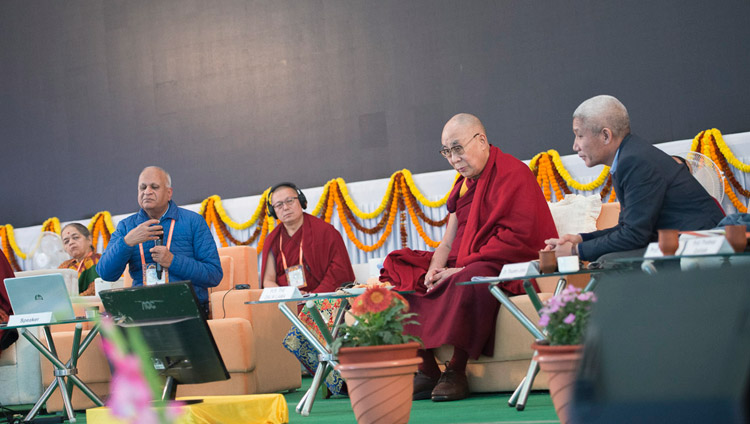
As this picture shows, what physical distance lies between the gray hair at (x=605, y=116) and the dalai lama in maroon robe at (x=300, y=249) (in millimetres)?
2388

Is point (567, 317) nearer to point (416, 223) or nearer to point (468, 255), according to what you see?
point (468, 255)

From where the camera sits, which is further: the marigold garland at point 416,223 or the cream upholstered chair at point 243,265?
the marigold garland at point 416,223

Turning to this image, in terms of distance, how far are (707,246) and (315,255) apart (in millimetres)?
3449

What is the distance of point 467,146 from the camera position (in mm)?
4262

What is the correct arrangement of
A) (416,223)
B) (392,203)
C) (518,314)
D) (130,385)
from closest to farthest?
(130,385)
(518,314)
(416,223)
(392,203)

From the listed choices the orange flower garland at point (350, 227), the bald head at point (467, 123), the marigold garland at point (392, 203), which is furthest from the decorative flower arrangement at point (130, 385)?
the orange flower garland at point (350, 227)

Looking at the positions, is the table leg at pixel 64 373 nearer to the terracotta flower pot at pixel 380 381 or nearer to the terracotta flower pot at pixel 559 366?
the terracotta flower pot at pixel 380 381

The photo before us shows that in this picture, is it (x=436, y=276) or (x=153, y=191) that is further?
(x=153, y=191)

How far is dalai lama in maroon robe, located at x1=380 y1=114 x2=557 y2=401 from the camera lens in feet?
12.6

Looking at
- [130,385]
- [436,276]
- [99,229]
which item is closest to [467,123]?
[436,276]

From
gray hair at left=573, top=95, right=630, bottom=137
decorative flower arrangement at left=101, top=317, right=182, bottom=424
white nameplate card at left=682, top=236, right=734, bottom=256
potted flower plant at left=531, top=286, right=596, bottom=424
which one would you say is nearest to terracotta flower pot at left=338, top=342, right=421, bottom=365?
potted flower plant at left=531, top=286, right=596, bottom=424

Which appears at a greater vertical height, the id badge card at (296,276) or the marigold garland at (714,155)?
the marigold garland at (714,155)

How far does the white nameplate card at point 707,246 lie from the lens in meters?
2.18

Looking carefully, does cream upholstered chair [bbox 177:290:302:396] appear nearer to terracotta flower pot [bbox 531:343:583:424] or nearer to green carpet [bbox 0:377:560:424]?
green carpet [bbox 0:377:560:424]
